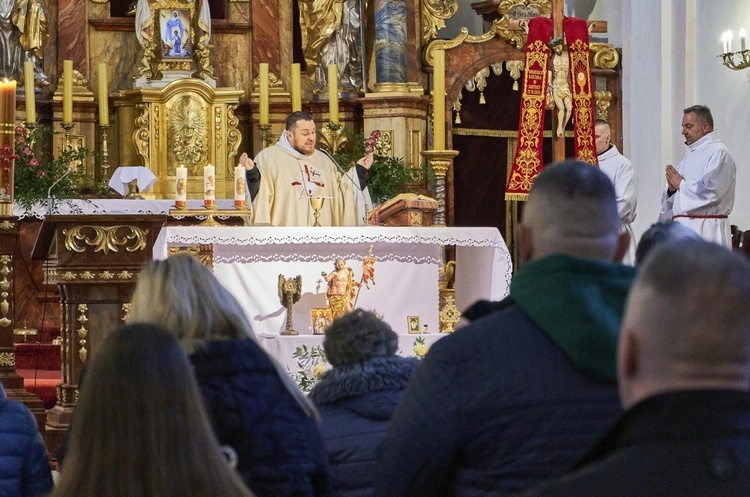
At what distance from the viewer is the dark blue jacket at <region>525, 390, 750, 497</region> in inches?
63.4

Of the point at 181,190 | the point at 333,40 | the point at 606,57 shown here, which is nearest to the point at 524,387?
the point at 181,190

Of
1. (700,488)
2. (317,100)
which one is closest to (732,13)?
(317,100)

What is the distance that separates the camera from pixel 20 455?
3496 mm

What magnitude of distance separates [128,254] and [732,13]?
760cm

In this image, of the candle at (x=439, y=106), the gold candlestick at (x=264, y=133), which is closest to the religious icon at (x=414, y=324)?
the candle at (x=439, y=106)

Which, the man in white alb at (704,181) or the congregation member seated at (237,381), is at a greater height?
the man in white alb at (704,181)

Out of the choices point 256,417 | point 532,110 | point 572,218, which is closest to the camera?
point 572,218

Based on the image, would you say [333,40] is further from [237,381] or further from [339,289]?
[237,381]

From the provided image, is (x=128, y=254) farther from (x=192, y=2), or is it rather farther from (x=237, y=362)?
(x=192, y=2)

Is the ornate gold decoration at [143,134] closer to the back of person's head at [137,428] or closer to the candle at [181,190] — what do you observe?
the candle at [181,190]

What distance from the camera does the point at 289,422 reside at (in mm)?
3135

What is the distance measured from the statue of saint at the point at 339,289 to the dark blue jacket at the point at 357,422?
4875 mm

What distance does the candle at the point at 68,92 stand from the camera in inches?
484

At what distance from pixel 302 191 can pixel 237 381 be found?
6.81 meters
